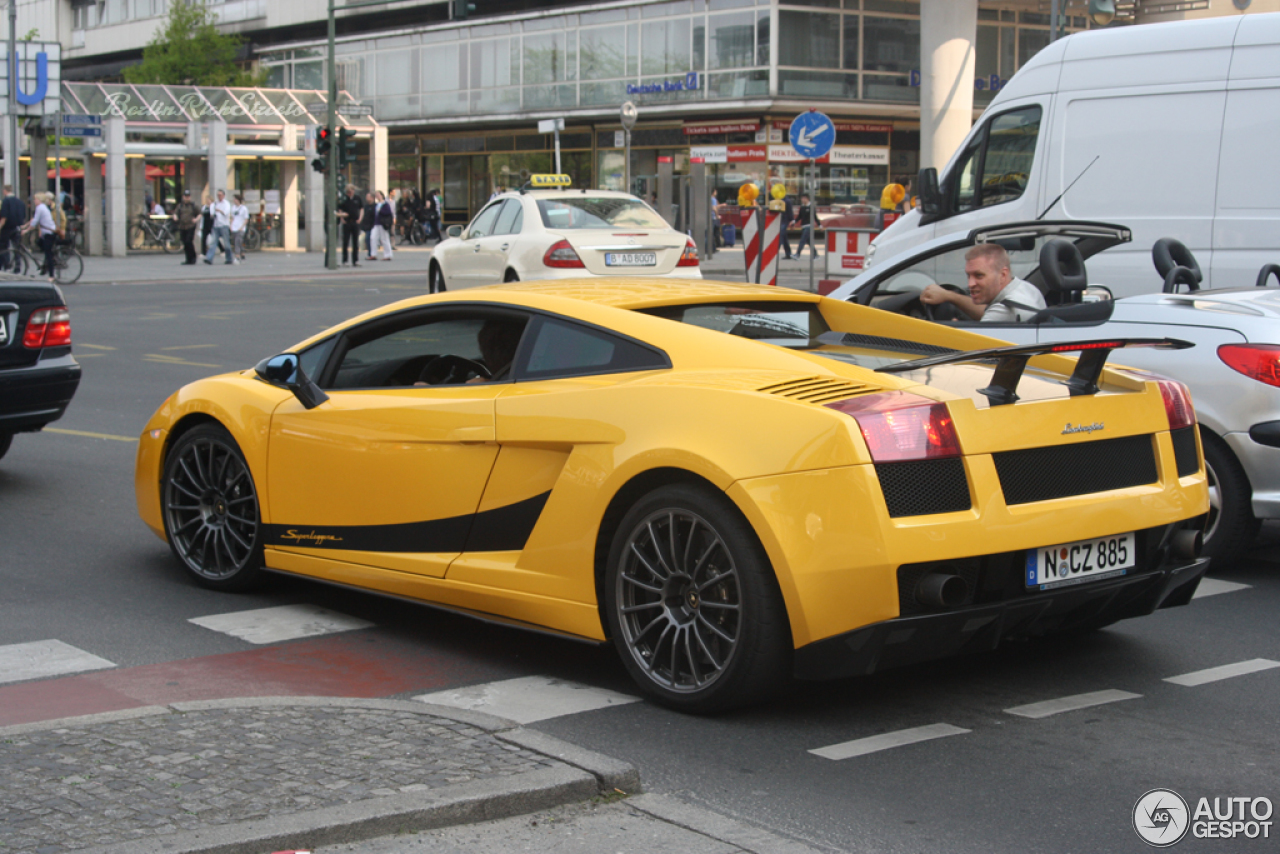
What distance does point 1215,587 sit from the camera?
257 inches

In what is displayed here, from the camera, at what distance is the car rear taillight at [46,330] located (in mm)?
8812

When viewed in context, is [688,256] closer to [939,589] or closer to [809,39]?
[939,589]

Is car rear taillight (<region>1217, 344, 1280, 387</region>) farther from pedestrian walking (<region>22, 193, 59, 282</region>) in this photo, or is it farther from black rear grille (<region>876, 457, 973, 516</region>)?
pedestrian walking (<region>22, 193, 59, 282</region>)

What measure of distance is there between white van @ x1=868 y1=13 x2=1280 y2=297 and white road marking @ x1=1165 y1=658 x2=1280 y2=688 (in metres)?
5.58

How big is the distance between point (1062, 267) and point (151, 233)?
39.6 m

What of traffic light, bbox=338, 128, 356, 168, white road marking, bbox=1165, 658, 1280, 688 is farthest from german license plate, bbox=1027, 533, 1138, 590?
traffic light, bbox=338, 128, 356, 168

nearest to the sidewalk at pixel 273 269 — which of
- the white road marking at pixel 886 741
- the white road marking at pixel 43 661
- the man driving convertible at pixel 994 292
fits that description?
the man driving convertible at pixel 994 292

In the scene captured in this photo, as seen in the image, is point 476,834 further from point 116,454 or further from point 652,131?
point 652,131

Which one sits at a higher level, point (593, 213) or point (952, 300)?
point (593, 213)

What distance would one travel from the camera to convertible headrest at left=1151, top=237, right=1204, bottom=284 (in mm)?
8625

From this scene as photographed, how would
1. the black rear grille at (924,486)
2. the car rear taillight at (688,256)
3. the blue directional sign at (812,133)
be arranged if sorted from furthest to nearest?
the blue directional sign at (812,133) → the car rear taillight at (688,256) → the black rear grille at (924,486)

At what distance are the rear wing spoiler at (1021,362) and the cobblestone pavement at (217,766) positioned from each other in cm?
173

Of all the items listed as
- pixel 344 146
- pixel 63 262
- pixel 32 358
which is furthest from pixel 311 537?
pixel 344 146

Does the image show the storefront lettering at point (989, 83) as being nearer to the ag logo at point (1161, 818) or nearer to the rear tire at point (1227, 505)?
the rear tire at point (1227, 505)
